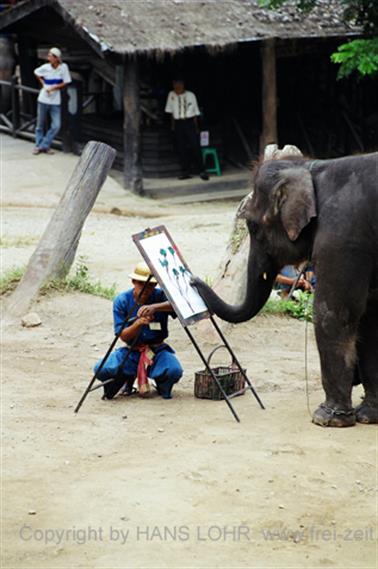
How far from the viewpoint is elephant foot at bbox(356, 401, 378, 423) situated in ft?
30.8

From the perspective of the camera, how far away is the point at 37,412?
9750mm

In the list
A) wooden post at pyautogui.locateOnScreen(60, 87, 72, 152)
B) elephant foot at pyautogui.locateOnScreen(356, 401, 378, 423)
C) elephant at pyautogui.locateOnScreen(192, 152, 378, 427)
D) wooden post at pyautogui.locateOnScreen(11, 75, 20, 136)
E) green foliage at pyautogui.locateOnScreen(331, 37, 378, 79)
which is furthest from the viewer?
wooden post at pyautogui.locateOnScreen(11, 75, 20, 136)

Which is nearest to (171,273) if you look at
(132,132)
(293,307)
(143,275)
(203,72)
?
(143,275)

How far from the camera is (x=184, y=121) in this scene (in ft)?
71.3

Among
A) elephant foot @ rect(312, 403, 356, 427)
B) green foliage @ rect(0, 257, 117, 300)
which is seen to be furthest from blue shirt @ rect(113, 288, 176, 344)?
green foliage @ rect(0, 257, 117, 300)

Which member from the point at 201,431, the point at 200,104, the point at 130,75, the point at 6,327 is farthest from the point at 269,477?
the point at 200,104

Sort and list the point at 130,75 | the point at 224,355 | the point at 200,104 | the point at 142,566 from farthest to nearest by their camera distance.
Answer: the point at 200,104 → the point at 130,75 → the point at 224,355 → the point at 142,566

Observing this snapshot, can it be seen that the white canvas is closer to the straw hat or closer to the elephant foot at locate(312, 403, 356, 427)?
the straw hat

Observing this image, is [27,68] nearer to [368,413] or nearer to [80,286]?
[80,286]

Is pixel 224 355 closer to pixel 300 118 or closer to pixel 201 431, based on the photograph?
pixel 201 431

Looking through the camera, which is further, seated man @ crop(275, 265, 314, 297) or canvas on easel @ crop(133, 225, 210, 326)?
seated man @ crop(275, 265, 314, 297)

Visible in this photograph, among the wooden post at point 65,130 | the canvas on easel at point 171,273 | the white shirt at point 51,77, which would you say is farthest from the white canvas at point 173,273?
the wooden post at point 65,130

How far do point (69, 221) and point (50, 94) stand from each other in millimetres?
9082

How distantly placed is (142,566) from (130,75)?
47.0ft
